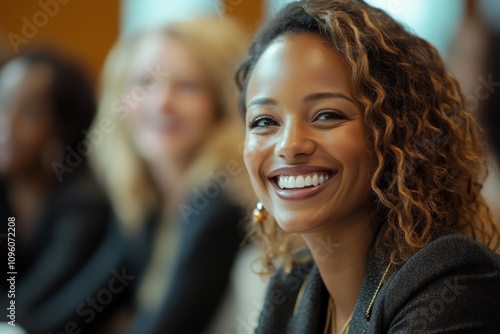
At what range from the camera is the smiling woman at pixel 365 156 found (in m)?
1.24

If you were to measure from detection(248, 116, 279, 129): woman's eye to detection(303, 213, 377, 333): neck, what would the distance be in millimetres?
211

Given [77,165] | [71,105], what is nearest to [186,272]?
[77,165]

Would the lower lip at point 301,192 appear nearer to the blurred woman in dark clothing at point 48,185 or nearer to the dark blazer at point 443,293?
the dark blazer at point 443,293

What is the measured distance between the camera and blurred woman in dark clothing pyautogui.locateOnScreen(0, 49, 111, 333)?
2506 mm

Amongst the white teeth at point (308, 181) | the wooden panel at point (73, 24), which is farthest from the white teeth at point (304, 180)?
the wooden panel at point (73, 24)

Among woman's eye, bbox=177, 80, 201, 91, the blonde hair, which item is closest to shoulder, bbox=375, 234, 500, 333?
the blonde hair

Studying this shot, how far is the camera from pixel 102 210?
8.51 feet

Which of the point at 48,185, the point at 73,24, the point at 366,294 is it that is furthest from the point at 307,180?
the point at 73,24

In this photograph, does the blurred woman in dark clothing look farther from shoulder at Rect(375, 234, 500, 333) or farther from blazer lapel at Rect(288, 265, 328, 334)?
shoulder at Rect(375, 234, 500, 333)

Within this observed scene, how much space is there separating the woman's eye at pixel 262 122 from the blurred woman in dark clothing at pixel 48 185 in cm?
130

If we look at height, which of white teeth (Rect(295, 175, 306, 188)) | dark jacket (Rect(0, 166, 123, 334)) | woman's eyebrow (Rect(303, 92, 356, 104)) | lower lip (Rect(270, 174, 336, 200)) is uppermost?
woman's eyebrow (Rect(303, 92, 356, 104))

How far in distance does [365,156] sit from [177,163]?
127 centimetres

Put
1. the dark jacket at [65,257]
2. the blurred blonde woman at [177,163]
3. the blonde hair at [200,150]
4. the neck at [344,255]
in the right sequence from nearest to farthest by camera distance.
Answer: the neck at [344,255] → the blurred blonde woman at [177,163] → the blonde hair at [200,150] → the dark jacket at [65,257]

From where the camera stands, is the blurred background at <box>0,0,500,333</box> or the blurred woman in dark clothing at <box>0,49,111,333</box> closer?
the blurred background at <box>0,0,500,333</box>
